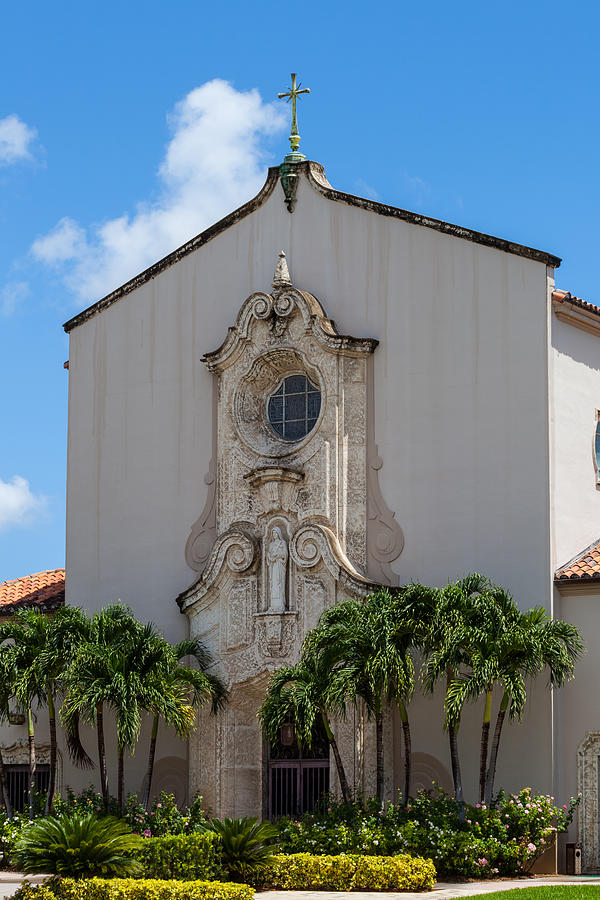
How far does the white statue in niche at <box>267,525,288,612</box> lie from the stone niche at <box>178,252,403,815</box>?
18 millimetres

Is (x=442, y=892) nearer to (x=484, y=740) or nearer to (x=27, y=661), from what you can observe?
(x=484, y=740)

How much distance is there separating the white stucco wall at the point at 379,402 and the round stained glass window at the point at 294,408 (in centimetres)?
133

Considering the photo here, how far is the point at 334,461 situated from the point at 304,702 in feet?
16.2

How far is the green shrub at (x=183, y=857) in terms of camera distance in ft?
72.5

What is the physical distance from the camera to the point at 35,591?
3325 centimetres

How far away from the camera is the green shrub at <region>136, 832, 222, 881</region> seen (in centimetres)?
2211

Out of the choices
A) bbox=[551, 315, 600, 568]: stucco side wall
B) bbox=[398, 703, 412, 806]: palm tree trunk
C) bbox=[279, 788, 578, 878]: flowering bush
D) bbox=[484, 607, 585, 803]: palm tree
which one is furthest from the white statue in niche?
bbox=[551, 315, 600, 568]: stucco side wall

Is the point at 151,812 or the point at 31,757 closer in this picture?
the point at 151,812

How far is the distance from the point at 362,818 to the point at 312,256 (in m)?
10.7

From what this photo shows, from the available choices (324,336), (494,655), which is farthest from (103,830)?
(324,336)

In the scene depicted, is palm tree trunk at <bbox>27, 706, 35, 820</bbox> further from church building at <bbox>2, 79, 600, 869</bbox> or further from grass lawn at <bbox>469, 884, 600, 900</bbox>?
grass lawn at <bbox>469, 884, 600, 900</bbox>

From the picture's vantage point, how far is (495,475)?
26031 millimetres

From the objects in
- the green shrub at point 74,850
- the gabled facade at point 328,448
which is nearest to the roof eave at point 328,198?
the gabled facade at point 328,448

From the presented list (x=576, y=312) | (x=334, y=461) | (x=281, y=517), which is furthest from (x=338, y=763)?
(x=576, y=312)
